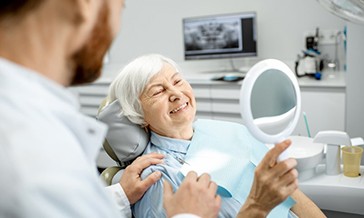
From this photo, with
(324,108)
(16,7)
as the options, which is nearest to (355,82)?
(324,108)

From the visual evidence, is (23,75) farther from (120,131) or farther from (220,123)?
(220,123)

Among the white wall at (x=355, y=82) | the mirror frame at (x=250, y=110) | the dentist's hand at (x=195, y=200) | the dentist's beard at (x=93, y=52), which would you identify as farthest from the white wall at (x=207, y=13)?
the dentist's beard at (x=93, y=52)

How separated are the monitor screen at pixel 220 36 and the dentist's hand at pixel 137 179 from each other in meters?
2.28

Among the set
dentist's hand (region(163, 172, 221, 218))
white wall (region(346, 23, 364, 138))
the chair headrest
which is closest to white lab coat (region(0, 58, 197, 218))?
dentist's hand (region(163, 172, 221, 218))

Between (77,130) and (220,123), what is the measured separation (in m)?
1.15

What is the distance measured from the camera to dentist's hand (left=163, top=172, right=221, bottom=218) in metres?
0.95

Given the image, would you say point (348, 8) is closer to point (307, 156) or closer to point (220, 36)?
point (307, 156)

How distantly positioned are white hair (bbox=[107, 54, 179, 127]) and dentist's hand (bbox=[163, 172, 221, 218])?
24.3 inches

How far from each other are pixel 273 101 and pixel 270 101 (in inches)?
0.5

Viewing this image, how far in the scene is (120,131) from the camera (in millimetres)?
1583

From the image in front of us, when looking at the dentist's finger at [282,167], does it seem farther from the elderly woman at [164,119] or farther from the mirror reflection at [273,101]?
the elderly woman at [164,119]

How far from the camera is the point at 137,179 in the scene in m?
1.44

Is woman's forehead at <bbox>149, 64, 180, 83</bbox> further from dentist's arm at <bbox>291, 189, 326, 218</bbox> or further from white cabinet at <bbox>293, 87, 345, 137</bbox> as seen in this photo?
white cabinet at <bbox>293, 87, 345, 137</bbox>

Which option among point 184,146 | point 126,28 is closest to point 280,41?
point 126,28
